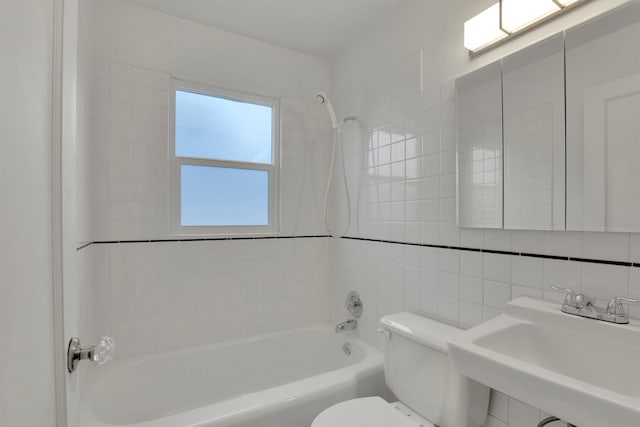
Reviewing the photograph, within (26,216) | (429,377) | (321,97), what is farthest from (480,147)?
(26,216)

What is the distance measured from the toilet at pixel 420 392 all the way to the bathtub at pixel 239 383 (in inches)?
7.2

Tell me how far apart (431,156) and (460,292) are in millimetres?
697

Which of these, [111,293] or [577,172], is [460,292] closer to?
[577,172]

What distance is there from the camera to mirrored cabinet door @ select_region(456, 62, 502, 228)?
139 centimetres

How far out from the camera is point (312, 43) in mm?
2359

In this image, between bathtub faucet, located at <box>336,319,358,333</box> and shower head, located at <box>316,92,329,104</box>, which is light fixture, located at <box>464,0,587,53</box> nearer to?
shower head, located at <box>316,92,329,104</box>

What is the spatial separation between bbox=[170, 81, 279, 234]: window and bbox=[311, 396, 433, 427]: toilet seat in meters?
1.34

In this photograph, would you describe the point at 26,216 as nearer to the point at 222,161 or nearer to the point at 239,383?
the point at 222,161

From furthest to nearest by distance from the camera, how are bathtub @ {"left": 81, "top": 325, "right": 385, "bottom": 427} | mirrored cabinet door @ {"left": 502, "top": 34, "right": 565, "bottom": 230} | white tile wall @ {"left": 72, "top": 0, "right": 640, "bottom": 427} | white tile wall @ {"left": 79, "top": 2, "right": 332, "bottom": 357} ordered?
white tile wall @ {"left": 79, "top": 2, "right": 332, "bottom": 357}
white tile wall @ {"left": 72, "top": 0, "right": 640, "bottom": 427}
bathtub @ {"left": 81, "top": 325, "right": 385, "bottom": 427}
mirrored cabinet door @ {"left": 502, "top": 34, "right": 565, "bottom": 230}

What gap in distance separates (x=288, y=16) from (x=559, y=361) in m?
2.23

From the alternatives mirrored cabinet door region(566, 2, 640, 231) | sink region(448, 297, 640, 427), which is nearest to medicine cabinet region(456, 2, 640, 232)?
mirrored cabinet door region(566, 2, 640, 231)

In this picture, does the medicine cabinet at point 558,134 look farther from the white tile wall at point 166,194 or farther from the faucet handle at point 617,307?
the white tile wall at point 166,194

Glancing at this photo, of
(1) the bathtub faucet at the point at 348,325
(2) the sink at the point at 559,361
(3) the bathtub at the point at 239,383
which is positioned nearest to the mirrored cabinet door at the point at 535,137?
(2) the sink at the point at 559,361

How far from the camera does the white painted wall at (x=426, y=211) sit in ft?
3.94
